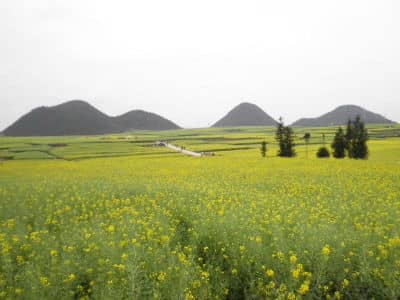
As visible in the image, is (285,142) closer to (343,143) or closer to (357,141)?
(343,143)

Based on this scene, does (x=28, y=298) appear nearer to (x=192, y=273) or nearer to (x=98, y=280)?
(x=98, y=280)

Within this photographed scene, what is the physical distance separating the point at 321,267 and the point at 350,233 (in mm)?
1777

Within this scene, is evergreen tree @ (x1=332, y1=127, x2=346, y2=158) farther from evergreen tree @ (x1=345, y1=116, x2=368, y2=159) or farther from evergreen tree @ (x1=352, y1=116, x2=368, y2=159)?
evergreen tree @ (x1=352, y1=116, x2=368, y2=159)

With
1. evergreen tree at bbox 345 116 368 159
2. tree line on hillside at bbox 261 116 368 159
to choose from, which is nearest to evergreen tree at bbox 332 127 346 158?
tree line on hillside at bbox 261 116 368 159

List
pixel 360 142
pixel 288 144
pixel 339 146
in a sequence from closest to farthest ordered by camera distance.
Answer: pixel 360 142
pixel 339 146
pixel 288 144

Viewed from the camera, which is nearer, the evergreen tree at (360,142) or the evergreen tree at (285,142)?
the evergreen tree at (360,142)

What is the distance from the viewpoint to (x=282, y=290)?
166 inches

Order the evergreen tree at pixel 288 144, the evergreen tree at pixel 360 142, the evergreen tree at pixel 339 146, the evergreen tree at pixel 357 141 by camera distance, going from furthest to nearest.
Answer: the evergreen tree at pixel 288 144
the evergreen tree at pixel 339 146
the evergreen tree at pixel 357 141
the evergreen tree at pixel 360 142

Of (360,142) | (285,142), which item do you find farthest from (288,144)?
(360,142)

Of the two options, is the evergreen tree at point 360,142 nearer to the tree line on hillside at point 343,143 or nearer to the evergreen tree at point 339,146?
the tree line on hillside at point 343,143

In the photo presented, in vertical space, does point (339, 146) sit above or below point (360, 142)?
below

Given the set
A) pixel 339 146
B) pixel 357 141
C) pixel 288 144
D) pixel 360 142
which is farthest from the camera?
pixel 288 144

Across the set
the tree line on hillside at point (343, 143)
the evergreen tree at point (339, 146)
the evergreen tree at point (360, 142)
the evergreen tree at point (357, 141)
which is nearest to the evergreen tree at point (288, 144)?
the tree line on hillside at point (343, 143)

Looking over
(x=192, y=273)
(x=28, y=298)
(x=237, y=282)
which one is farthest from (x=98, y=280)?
(x=237, y=282)
